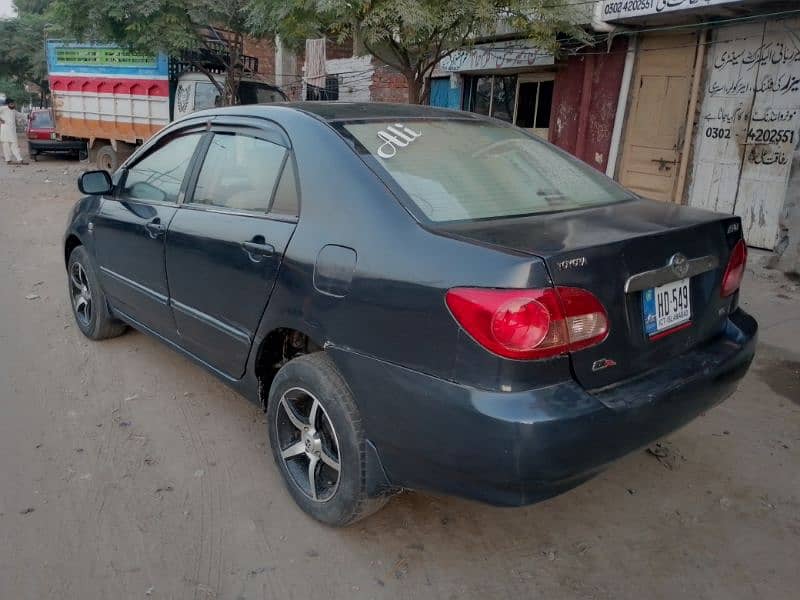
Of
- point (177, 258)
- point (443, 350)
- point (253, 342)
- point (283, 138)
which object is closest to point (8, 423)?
point (177, 258)

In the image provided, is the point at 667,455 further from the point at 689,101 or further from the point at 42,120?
the point at 42,120

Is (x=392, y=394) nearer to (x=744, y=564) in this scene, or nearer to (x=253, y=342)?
(x=253, y=342)

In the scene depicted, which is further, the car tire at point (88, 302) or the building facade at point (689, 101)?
the building facade at point (689, 101)

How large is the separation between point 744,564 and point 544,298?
144 cm

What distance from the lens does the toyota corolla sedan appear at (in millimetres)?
1965

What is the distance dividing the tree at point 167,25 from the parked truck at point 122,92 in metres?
0.31

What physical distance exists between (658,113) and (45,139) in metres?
18.1

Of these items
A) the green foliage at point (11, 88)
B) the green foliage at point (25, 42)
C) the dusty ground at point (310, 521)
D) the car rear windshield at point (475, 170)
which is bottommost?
the dusty ground at point (310, 521)

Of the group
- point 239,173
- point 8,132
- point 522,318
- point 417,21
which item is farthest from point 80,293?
point 8,132

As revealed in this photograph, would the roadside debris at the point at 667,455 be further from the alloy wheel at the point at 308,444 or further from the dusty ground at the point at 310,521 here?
the alloy wheel at the point at 308,444

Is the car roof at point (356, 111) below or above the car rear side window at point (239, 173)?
above

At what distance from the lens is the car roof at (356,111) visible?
2834 mm

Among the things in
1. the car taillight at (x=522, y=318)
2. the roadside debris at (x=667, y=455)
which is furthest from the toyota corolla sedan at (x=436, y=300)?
the roadside debris at (x=667, y=455)

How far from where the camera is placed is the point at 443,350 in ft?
6.63
